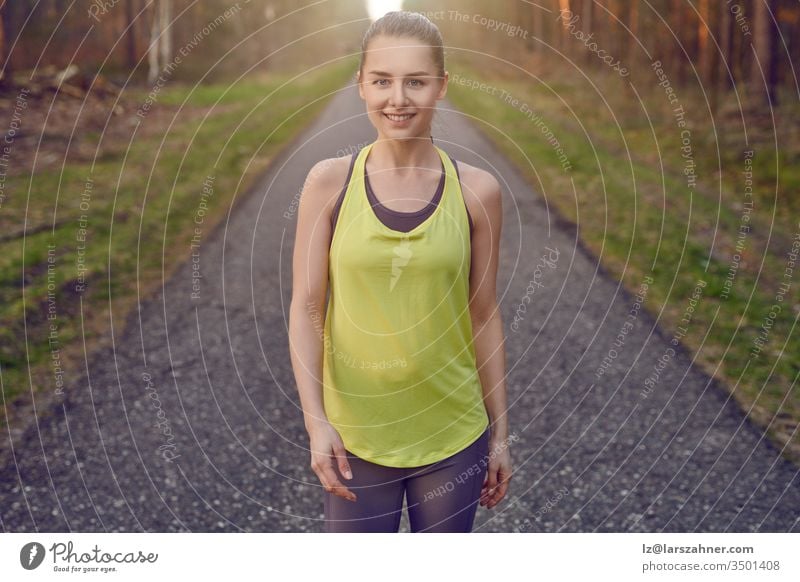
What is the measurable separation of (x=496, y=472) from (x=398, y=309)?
63cm

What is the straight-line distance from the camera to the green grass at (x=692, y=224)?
5457 millimetres

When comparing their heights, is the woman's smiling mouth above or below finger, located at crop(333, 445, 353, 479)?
above

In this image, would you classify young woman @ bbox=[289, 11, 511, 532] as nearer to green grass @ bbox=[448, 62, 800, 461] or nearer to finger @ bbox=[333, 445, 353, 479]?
finger @ bbox=[333, 445, 353, 479]

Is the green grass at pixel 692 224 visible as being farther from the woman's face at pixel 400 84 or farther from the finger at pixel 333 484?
the woman's face at pixel 400 84

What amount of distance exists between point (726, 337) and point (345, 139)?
860 cm

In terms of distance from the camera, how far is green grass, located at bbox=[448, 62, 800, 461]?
5457mm

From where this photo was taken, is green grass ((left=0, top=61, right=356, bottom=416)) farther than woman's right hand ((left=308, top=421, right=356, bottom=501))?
Yes

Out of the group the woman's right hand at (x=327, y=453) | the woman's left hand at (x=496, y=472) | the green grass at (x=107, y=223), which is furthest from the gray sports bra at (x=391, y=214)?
the green grass at (x=107, y=223)

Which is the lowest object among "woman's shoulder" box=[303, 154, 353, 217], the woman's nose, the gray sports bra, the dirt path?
the dirt path

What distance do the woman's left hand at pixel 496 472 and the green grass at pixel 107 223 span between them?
3360mm

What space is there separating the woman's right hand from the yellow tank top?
11cm

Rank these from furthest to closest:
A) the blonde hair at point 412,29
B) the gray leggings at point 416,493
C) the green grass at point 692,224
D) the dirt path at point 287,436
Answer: the green grass at point 692,224
the dirt path at point 287,436
the gray leggings at point 416,493
the blonde hair at point 412,29

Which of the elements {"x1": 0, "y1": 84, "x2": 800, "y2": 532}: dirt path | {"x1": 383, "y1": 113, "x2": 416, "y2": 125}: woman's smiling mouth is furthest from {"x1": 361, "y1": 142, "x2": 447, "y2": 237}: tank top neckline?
{"x1": 0, "y1": 84, "x2": 800, "y2": 532}: dirt path
